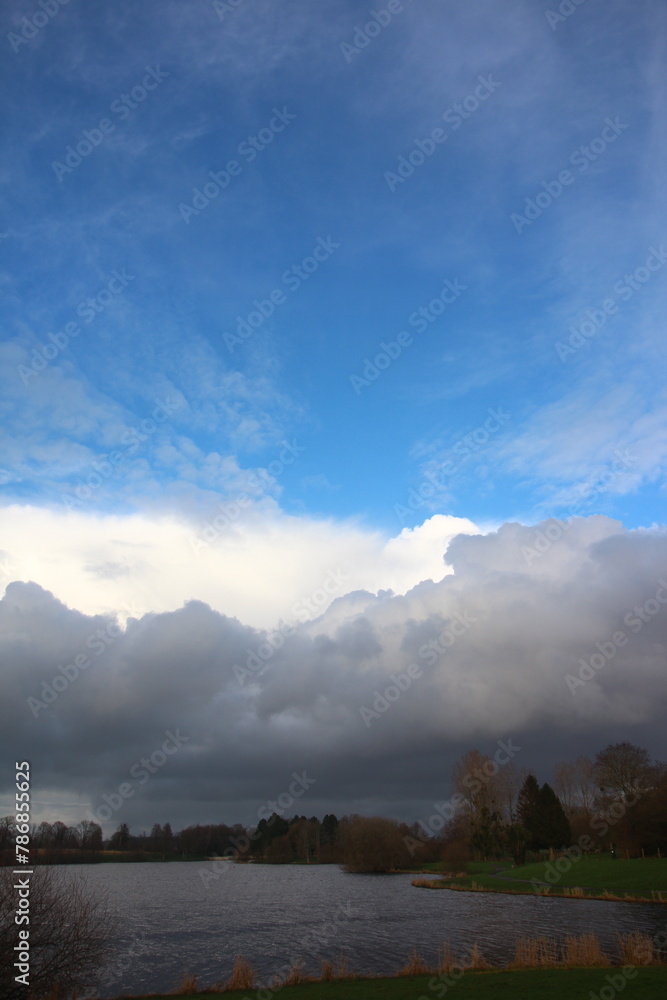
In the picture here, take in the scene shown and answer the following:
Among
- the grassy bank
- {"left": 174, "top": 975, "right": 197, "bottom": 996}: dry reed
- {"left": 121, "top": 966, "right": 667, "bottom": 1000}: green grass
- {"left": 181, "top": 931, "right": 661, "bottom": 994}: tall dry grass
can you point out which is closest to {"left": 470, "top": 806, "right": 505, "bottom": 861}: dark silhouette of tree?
the grassy bank

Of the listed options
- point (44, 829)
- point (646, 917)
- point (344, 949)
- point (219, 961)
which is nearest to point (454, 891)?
point (646, 917)

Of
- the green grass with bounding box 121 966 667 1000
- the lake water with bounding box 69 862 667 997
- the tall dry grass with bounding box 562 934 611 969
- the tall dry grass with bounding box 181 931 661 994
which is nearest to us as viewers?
the green grass with bounding box 121 966 667 1000

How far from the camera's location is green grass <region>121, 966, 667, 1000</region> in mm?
22745

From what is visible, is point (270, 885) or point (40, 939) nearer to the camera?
point (40, 939)

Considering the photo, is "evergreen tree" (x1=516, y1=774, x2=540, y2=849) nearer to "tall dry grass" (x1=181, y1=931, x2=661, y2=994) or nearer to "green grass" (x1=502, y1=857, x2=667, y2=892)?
"green grass" (x1=502, y1=857, x2=667, y2=892)

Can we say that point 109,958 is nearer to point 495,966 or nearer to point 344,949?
point 344,949

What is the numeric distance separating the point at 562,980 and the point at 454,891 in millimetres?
65042

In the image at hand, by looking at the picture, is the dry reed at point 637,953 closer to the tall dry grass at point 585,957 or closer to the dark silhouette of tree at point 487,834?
the tall dry grass at point 585,957

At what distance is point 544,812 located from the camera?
10819cm

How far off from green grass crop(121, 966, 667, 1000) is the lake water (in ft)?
17.7

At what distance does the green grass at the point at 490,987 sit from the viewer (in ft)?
74.6

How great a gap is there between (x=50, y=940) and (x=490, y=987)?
58.7 ft

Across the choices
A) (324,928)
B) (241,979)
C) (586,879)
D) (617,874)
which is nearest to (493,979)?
(241,979)

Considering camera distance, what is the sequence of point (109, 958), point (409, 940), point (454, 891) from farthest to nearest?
point (454, 891) < point (409, 940) < point (109, 958)
